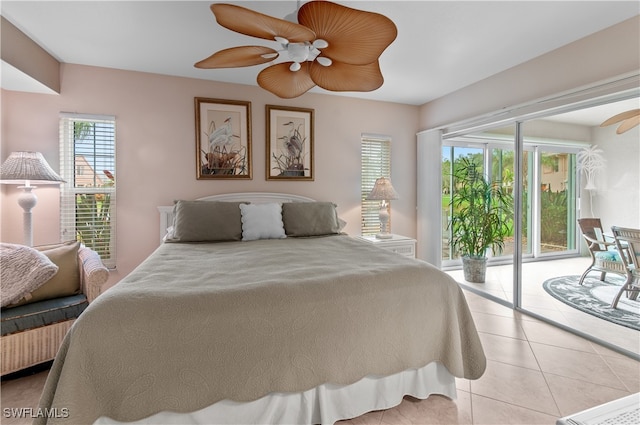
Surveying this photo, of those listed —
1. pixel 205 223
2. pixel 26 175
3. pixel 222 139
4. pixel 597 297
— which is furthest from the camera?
pixel 222 139

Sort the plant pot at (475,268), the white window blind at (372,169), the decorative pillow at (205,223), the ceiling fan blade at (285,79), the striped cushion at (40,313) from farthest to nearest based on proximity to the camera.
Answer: the white window blind at (372,169) → the plant pot at (475,268) → the decorative pillow at (205,223) → the ceiling fan blade at (285,79) → the striped cushion at (40,313)

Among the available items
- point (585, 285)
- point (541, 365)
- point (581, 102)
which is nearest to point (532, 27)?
point (581, 102)

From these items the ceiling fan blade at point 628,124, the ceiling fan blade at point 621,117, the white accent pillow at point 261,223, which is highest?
the ceiling fan blade at point 621,117

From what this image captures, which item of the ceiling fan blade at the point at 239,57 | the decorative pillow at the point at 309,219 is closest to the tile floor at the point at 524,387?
the decorative pillow at the point at 309,219

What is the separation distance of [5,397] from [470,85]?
4867 millimetres

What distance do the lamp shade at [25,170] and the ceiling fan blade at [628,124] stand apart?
465 centimetres

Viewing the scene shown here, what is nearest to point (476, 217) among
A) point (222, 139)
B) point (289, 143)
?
point (289, 143)

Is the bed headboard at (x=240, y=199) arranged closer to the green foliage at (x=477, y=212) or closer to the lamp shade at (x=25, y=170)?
the lamp shade at (x=25, y=170)

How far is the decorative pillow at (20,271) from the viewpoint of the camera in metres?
1.83

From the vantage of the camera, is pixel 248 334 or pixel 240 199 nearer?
pixel 248 334

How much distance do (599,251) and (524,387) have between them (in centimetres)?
152

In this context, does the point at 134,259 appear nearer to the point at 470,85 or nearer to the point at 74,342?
the point at 74,342

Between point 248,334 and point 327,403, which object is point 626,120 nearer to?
point 327,403

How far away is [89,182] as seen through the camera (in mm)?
3080
